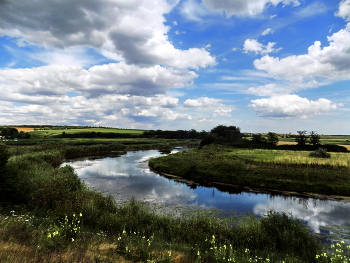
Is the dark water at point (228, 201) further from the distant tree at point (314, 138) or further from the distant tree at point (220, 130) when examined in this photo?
the distant tree at point (220, 130)

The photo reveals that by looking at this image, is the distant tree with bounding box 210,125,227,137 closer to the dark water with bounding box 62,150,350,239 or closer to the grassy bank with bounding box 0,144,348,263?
the dark water with bounding box 62,150,350,239

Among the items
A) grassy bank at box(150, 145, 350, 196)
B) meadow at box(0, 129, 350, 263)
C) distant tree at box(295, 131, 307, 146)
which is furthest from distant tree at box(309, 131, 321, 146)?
meadow at box(0, 129, 350, 263)

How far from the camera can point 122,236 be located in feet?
24.9

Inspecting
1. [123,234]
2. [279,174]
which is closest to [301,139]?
[279,174]

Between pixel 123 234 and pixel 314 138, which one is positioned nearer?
pixel 123 234

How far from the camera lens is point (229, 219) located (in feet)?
45.2

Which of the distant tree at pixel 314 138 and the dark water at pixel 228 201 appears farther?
the distant tree at pixel 314 138

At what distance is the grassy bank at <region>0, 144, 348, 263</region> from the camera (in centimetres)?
570

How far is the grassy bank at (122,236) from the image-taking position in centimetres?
570

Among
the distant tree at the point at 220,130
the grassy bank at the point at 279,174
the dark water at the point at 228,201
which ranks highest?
the distant tree at the point at 220,130

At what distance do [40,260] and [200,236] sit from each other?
634cm

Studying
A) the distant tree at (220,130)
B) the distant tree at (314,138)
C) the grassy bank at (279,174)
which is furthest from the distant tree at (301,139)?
the distant tree at (220,130)

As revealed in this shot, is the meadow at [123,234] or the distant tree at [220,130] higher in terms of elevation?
the distant tree at [220,130]

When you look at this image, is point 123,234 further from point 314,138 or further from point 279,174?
point 314,138
